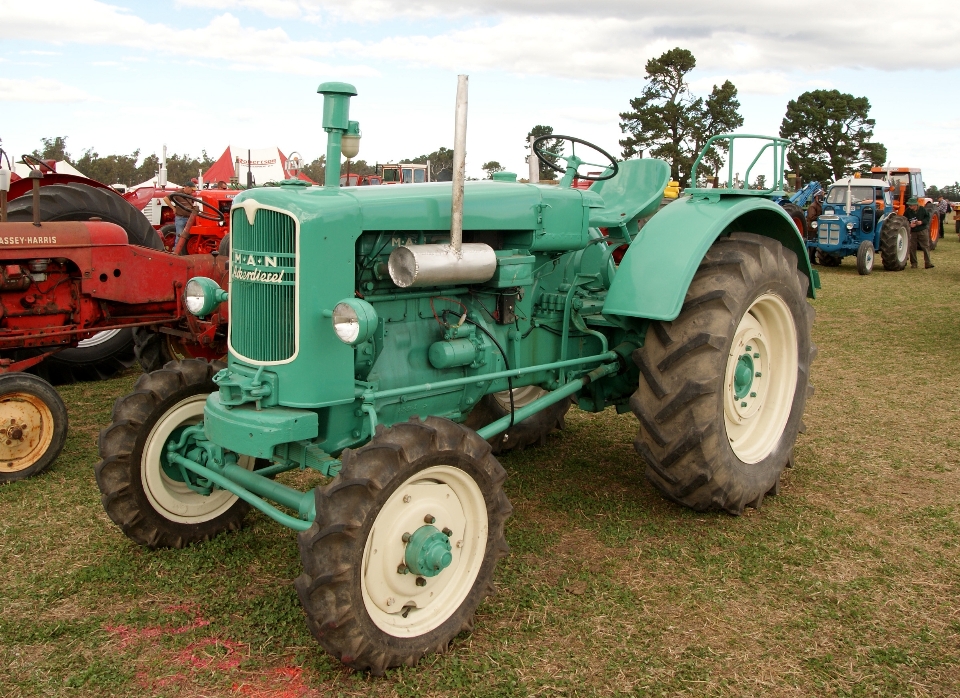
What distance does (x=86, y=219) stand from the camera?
6.00 m

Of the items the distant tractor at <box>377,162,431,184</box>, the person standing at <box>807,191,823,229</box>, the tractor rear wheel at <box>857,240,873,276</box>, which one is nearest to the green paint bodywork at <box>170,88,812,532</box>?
the distant tractor at <box>377,162,431,184</box>

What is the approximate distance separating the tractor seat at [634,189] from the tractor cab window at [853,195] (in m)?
12.9

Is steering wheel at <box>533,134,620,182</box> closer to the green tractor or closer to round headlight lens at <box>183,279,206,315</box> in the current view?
the green tractor

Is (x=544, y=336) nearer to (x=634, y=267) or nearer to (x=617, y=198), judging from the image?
(x=634, y=267)

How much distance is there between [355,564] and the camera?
2.39 m

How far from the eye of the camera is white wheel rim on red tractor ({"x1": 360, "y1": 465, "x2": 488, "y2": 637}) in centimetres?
252

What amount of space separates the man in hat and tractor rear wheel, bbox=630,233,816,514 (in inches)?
533

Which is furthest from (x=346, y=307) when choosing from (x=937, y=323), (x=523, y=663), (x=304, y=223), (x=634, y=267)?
(x=937, y=323)

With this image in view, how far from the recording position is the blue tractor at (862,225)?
14875 mm

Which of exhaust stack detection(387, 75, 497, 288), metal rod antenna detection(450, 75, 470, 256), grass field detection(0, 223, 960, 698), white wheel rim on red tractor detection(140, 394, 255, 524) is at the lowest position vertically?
grass field detection(0, 223, 960, 698)

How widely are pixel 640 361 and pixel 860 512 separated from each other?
131 centimetres

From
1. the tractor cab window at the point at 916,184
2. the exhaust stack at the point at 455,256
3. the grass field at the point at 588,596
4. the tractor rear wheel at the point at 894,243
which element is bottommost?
the grass field at the point at 588,596

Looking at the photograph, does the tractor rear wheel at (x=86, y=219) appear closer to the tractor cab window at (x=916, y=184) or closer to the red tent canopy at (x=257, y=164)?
the red tent canopy at (x=257, y=164)

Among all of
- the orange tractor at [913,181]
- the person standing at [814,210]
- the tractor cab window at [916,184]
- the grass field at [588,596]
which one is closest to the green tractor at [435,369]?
the grass field at [588,596]
